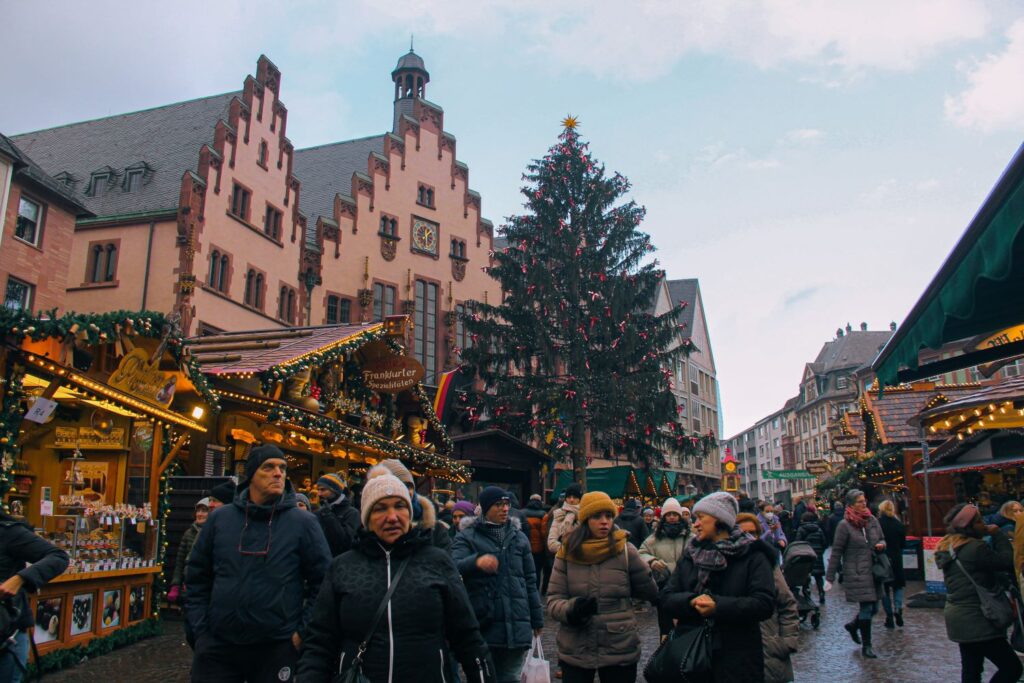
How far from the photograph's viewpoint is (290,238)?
3375 cm

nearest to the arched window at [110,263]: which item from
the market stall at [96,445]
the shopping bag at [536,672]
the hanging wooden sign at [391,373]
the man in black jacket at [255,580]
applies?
the hanging wooden sign at [391,373]

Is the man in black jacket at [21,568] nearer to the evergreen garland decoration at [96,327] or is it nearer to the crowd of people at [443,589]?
the crowd of people at [443,589]

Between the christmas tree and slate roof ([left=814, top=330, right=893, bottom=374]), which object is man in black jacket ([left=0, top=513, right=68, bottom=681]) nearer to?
the christmas tree

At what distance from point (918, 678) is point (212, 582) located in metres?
7.32

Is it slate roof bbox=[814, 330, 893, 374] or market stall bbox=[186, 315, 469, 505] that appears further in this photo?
slate roof bbox=[814, 330, 893, 374]

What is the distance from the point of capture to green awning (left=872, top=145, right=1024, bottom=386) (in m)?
3.40

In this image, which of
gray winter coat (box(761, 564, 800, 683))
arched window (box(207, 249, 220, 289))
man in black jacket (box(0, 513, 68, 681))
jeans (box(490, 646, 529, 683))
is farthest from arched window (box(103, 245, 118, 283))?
gray winter coat (box(761, 564, 800, 683))

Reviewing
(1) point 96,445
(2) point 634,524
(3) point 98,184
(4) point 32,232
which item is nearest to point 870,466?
(2) point 634,524

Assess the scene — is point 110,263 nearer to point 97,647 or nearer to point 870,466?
point 97,647

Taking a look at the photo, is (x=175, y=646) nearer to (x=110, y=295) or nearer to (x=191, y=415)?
(x=191, y=415)

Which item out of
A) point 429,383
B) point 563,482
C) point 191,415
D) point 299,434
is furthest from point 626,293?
point 191,415

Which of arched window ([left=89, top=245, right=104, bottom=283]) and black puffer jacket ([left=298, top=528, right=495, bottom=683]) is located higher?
arched window ([left=89, top=245, right=104, bottom=283])

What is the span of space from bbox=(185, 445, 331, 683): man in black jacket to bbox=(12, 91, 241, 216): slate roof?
26.2 metres

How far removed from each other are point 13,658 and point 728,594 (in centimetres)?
448
